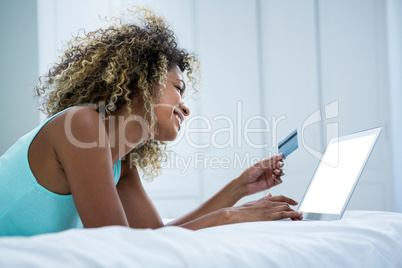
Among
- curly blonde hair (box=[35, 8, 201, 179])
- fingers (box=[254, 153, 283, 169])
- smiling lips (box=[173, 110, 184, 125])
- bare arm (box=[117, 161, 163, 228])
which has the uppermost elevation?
curly blonde hair (box=[35, 8, 201, 179])

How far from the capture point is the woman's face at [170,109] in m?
1.21

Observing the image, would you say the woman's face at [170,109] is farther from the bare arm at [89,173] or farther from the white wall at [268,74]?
the white wall at [268,74]

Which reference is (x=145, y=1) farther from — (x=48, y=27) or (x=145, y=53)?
(x=145, y=53)

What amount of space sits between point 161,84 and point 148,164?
0.41 m

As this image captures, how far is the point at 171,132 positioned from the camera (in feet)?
4.11

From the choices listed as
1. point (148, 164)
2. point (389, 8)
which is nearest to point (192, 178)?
point (148, 164)

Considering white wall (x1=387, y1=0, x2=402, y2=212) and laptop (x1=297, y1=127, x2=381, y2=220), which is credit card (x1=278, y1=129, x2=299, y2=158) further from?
white wall (x1=387, y1=0, x2=402, y2=212)

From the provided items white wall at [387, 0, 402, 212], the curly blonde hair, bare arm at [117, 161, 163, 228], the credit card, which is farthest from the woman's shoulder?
white wall at [387, 0, 402, 212]

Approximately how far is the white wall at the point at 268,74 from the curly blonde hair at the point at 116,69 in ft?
5.86

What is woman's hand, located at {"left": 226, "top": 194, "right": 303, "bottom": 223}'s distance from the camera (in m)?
0.99

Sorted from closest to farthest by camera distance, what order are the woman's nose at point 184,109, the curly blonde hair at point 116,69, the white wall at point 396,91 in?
the curly blonde hair at point 116,69, the woman's nose at point 184,109, the white wall at point 396,91

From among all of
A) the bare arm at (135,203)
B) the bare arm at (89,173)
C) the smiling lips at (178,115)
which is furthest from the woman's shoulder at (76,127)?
the bare arm at (135,203)

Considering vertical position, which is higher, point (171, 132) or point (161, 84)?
point (161, 84)

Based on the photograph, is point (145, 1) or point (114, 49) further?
point (145, 1)
